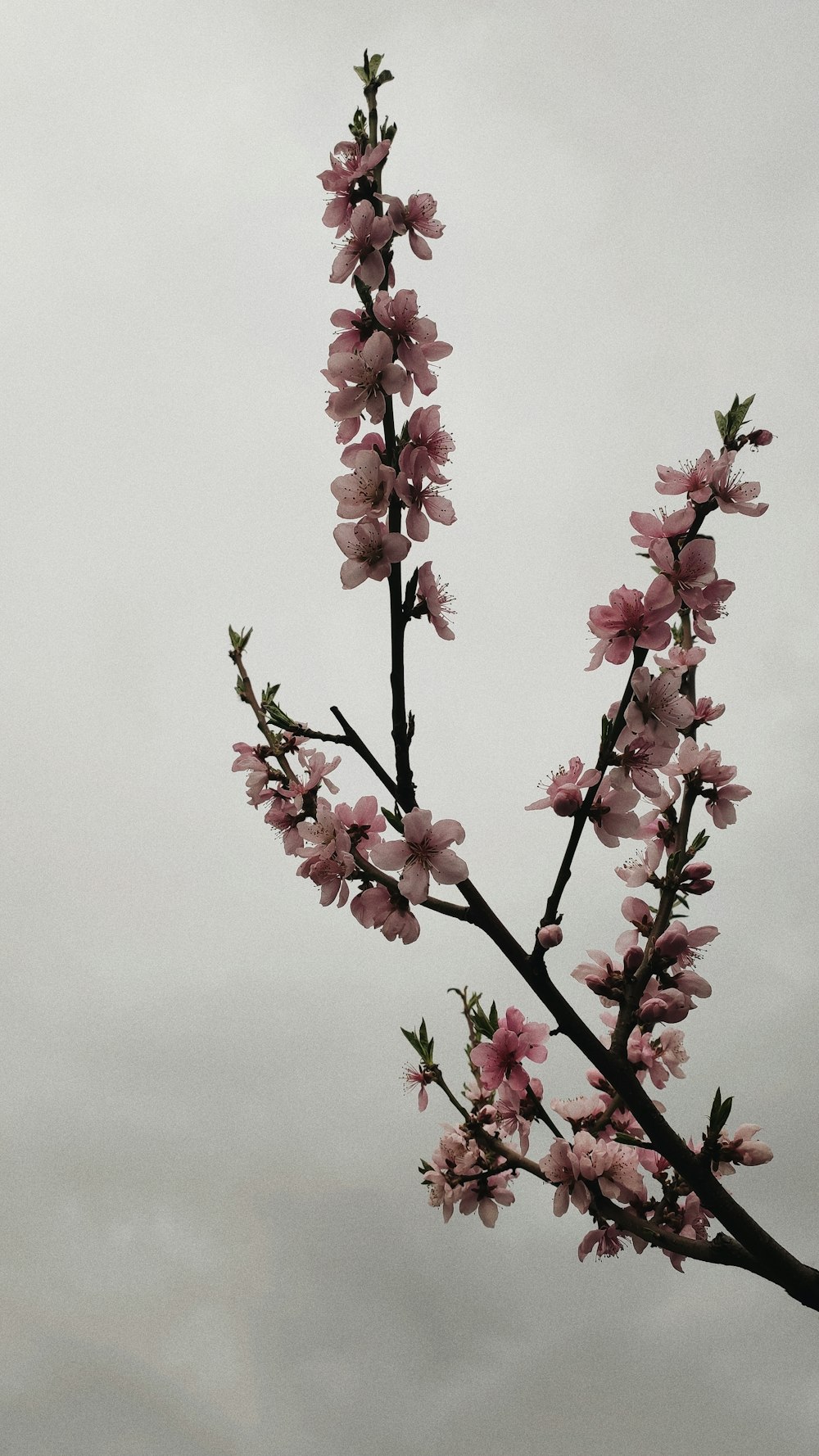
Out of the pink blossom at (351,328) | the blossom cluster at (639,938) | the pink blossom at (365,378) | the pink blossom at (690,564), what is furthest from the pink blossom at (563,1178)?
the pink blossom at (351,328)

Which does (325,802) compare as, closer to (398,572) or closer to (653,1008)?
(398,572)

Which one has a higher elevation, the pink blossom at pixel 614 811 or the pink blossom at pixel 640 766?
the pink blossom at pixel 640 766

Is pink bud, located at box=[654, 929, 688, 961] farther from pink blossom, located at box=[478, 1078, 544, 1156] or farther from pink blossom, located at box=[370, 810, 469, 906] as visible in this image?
pink blossom, located at box=[370, 810, 469, 906]

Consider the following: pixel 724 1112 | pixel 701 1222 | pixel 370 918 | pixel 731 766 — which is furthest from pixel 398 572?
pixel 701 1222

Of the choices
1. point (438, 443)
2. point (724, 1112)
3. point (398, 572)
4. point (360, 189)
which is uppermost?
point (360, 189)

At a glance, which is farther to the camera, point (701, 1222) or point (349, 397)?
point (701, 1222)

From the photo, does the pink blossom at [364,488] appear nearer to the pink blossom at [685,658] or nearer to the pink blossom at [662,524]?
the pink blossom at [662,524]

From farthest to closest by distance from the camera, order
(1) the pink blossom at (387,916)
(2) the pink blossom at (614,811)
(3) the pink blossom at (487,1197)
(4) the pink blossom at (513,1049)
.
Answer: (3) the pink blossom at (487,1197) < (4) the pink blossom at (513,1049) < (2) the pink blossom at (614,811) < (1) the pink blossom at (387,916)
